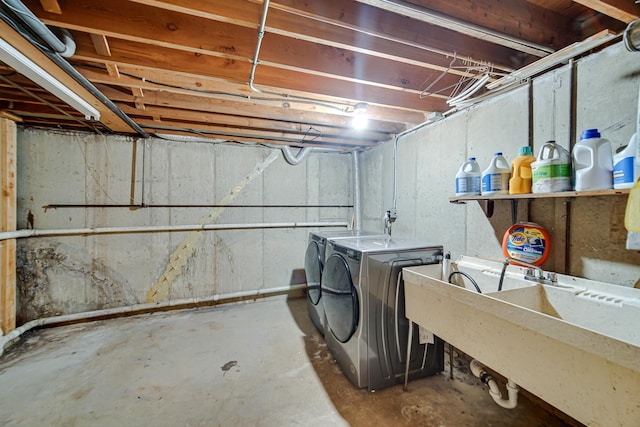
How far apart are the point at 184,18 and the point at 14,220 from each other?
2692 millimetres

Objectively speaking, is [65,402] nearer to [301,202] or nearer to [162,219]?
[162,219]

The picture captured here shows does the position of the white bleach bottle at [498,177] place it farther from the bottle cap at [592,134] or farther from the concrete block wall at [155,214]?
the concrete block wall at [155,214]

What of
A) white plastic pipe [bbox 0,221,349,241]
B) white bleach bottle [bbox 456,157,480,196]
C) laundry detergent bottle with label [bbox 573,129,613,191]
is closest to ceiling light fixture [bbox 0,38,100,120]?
white plastic pipe [bbox 0,221,349,241]

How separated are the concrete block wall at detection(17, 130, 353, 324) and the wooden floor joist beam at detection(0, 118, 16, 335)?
0.18 metres

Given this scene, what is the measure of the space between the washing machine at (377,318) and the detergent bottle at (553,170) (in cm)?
76

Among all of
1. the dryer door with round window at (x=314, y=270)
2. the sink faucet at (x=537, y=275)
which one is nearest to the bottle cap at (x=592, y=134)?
the sink faucet at (x=537, y=275)

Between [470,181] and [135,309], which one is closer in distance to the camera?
[470,181]

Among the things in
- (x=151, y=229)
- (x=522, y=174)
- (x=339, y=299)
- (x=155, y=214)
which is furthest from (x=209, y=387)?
(x=522, y=174)

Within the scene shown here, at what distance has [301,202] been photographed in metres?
3.56

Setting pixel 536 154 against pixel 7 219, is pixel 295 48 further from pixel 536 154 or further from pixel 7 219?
pixel 7 219

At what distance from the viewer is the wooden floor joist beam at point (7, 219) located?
2.29 metres

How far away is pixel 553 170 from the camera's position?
1.24m

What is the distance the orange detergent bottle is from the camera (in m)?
1.42

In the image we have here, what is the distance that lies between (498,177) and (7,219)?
13.2 ft
